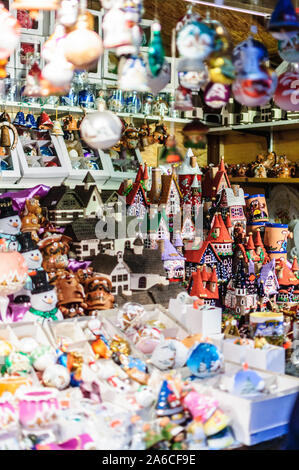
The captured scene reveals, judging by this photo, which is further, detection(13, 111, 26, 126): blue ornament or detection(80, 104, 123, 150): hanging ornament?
detection(13, 111, 26, 126): blue ornament

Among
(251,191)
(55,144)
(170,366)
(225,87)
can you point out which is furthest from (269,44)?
(170,366)

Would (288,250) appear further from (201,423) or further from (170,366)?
(201,423)

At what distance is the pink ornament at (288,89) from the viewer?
2.14 m

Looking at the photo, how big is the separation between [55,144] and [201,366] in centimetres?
203

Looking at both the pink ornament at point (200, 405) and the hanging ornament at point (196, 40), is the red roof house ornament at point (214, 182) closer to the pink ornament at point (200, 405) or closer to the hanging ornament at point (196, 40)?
the hanging ornament at point (196, 40)

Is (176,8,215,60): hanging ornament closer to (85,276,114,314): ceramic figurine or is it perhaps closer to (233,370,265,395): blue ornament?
(233,370,265,395): blue ornament

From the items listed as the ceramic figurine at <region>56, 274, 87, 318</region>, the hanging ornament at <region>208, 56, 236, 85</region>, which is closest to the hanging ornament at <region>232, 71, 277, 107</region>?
the hanging ornament at <region>208, 56, 236, 85</region>

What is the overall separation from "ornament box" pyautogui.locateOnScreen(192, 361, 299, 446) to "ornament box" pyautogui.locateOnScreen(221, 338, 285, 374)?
172 mm

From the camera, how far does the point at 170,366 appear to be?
216 centimetres

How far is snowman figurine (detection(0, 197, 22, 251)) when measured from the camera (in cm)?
269

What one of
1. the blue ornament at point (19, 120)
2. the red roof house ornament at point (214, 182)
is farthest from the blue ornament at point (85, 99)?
the red roof house ornament at point (214, 182)

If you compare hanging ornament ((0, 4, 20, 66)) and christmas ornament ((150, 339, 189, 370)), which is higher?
hanging ornament ((0, 4, 20, 66))

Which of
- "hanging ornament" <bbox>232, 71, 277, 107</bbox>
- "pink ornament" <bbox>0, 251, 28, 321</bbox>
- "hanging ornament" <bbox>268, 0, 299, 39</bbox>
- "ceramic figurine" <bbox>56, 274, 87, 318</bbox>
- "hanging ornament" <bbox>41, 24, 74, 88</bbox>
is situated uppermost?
"hanging ornament" <bbox>268, 0, 299, 39</bbox>

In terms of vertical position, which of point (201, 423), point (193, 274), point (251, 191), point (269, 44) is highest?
point (269, 44)
